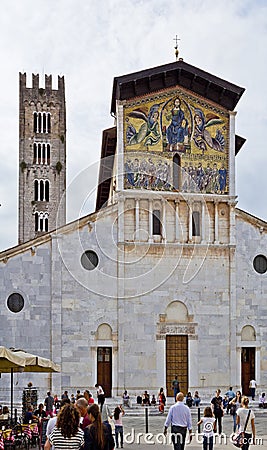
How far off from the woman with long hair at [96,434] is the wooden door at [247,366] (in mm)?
25593

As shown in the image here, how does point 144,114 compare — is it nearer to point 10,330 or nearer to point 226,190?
point 226,190

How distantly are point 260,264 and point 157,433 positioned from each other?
14794mm

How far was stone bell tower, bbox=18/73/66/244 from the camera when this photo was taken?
6925 centimetres

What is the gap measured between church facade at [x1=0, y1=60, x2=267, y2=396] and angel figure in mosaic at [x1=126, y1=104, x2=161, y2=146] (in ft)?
0.15

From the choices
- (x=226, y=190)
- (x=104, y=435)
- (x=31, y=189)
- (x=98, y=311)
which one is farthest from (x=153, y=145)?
(x=31, y=189)

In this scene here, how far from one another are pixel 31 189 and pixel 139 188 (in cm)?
3716

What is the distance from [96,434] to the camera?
27.6 feet

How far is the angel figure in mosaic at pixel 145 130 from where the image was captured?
33.8 meters

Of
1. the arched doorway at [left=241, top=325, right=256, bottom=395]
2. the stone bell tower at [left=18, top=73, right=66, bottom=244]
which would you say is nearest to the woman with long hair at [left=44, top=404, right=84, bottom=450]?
the arched doorway at [left=241, top=325, right=256, bottom=395]

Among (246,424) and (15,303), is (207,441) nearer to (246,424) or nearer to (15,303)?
(246,424)

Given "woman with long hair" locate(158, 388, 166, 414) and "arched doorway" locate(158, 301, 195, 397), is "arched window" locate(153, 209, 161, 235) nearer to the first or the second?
Result: "arched doorway" locate(158, 301, 195, 397)

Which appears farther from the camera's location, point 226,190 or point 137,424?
point 226,190

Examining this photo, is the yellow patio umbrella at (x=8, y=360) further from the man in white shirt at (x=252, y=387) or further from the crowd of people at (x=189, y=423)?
the man in white shirt at (x=252, y=387)

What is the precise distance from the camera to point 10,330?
31406 millimetres
